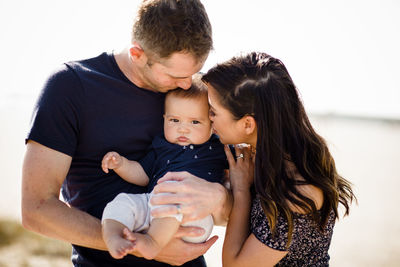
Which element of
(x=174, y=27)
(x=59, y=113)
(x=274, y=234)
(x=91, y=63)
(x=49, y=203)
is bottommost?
(x=274, y=234)

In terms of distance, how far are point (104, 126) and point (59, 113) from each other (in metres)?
0.29

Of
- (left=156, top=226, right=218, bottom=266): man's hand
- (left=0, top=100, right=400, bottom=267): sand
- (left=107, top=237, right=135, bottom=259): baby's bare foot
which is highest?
(left=107, top=237, right=135, bottom=259): baby's bare foot

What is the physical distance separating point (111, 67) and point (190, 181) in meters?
0.86

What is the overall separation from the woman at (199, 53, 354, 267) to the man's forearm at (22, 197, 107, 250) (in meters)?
0.76

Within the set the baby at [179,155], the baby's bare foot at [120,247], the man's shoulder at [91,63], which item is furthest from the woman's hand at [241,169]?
the man's shoulder at [91,63]

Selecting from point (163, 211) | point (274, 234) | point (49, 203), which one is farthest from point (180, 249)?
point (49, 203)

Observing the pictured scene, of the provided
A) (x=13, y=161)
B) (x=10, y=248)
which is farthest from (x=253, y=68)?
(x=13, y=161)

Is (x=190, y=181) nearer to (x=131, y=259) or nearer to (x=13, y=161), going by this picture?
(x=131, y=259)

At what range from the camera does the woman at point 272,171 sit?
2.36 meters

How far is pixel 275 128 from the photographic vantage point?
8.16 feet

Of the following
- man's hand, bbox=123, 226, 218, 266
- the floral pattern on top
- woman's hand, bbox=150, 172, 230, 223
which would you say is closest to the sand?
the floral pattern on top

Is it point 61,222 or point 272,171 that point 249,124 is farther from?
point 61,222

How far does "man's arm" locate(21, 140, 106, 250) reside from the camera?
7.34 ft

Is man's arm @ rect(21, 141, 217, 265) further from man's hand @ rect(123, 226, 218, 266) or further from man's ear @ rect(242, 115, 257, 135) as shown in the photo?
man's ear @ rect(242, 115, 257, 135)
